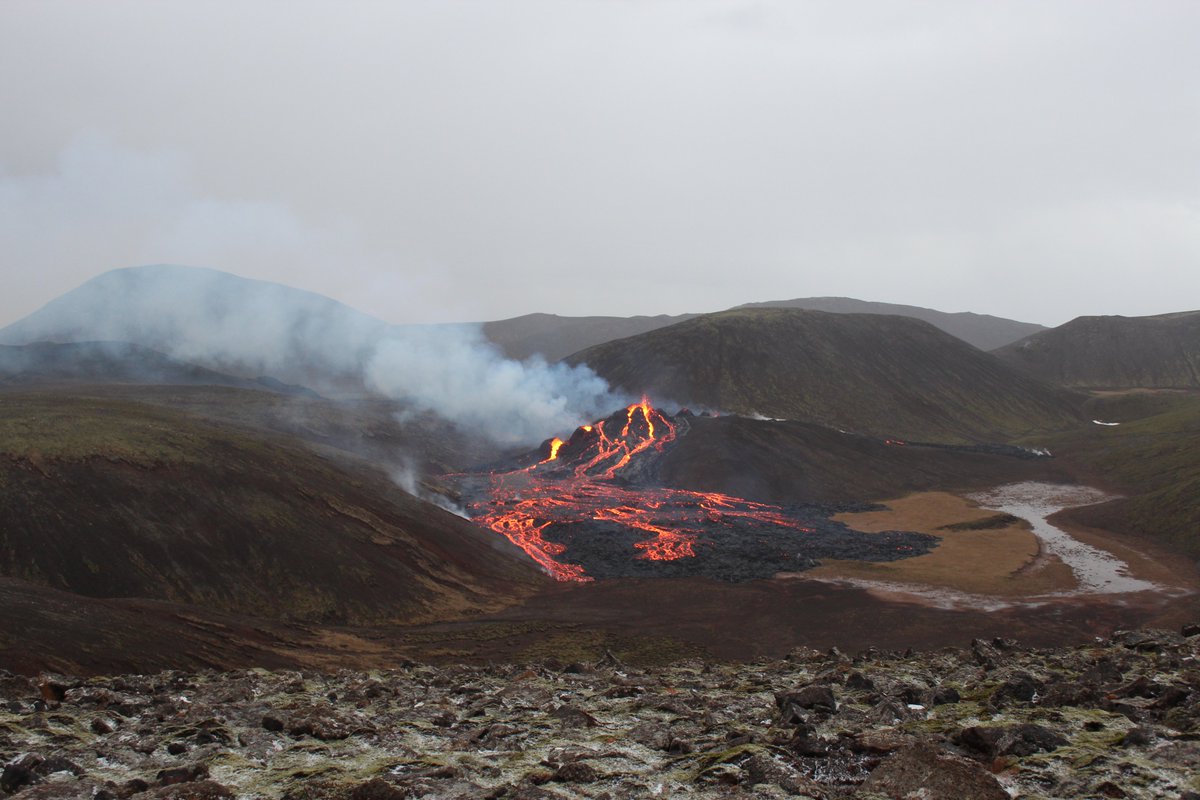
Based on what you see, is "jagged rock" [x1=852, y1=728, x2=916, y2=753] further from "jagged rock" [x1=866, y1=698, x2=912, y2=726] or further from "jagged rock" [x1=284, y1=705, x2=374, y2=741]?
"jagged rock" [x1=284, y1=705, x2=374, y2=741]

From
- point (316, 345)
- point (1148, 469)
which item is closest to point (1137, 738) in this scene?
point (1148, 469)

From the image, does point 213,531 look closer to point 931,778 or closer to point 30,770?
point 30,770

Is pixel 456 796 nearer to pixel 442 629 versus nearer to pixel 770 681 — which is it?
pixel 770 681

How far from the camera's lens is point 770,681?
18.3 meters

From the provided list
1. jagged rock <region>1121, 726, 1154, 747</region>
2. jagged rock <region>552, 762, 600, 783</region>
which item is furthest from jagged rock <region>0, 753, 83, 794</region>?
jagged rock <region>1121, 726, 1154, 747</region>

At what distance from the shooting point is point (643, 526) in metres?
66.9

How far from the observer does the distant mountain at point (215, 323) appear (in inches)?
6304

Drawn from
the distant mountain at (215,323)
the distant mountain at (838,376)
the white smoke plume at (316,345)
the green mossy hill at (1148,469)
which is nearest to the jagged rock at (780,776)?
the green mossy hill at (1148,469)

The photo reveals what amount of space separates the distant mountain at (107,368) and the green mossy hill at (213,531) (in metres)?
89.1

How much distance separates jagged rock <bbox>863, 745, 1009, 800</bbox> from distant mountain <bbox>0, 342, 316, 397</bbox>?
134 m

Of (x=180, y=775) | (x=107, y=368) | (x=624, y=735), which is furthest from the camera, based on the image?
(x=107, y=368)

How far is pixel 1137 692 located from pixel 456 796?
1172 cm

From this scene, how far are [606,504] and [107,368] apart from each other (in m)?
111

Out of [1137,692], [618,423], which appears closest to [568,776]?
[1137,692]
